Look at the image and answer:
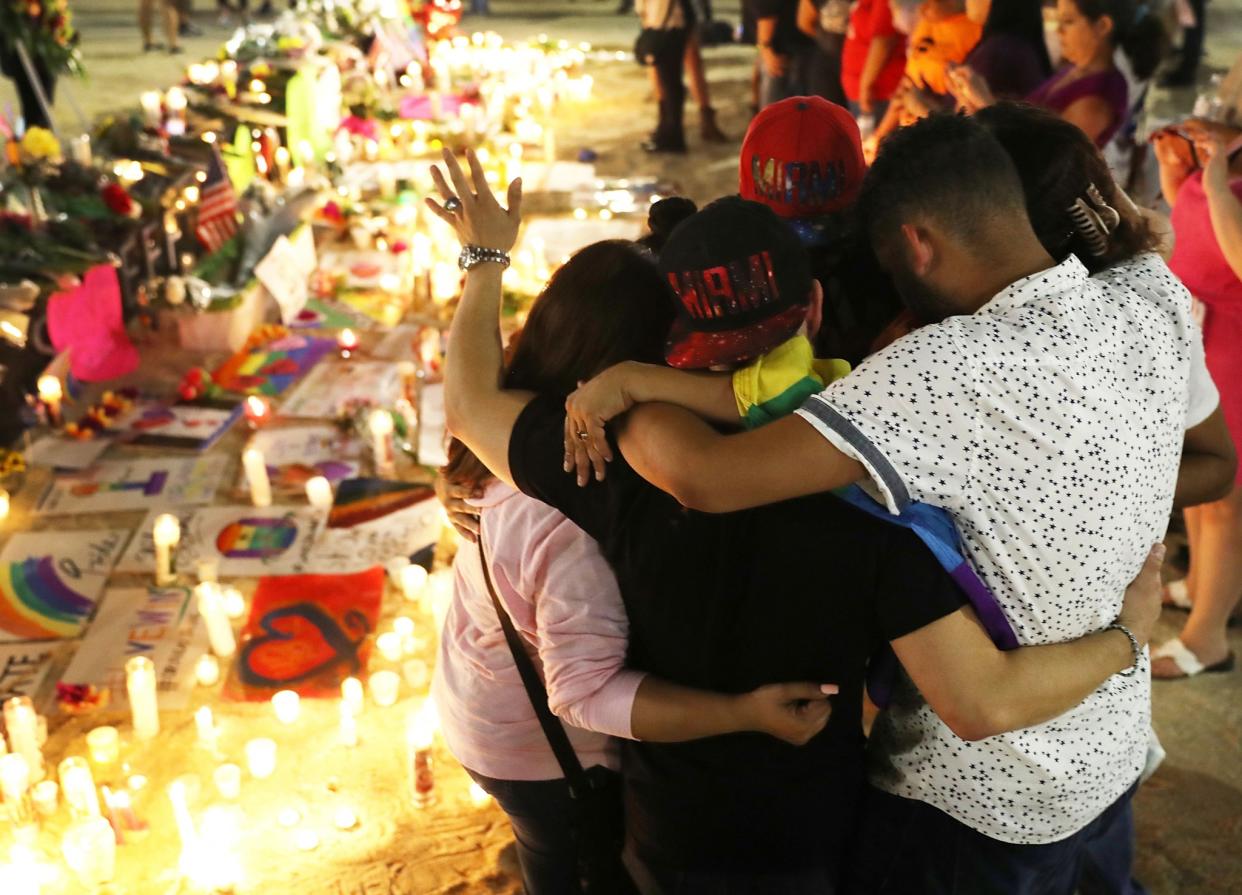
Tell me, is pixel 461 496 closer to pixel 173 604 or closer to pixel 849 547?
pixel 849 547

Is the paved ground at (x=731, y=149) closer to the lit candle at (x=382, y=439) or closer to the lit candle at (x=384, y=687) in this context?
the lit candle at (x=384, y=687)

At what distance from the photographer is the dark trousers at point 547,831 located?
1.70m

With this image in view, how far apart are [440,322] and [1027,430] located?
4.15 meters

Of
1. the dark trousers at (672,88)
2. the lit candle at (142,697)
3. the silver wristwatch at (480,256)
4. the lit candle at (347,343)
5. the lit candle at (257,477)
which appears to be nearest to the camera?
the silver wristwatch at (480,256)

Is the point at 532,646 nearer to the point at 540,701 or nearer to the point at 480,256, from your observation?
the point at 540,701

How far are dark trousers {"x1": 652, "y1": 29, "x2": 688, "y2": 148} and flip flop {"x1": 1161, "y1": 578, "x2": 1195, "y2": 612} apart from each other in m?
5.05

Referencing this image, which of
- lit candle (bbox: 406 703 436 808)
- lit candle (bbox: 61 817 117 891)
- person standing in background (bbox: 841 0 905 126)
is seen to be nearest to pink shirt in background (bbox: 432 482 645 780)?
lit candle (bbox: 406 703 436 808)

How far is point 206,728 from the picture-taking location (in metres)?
2.71

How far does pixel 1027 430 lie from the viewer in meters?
1.14

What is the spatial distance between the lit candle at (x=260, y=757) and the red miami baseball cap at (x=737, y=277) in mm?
1861

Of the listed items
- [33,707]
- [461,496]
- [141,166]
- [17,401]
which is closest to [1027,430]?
[461,496]

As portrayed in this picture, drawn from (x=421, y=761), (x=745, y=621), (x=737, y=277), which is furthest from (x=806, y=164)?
(x=421, y=761)

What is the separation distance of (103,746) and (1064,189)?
7.61ft

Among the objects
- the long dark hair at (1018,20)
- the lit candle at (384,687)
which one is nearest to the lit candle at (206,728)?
the lit candle at (384,687)
